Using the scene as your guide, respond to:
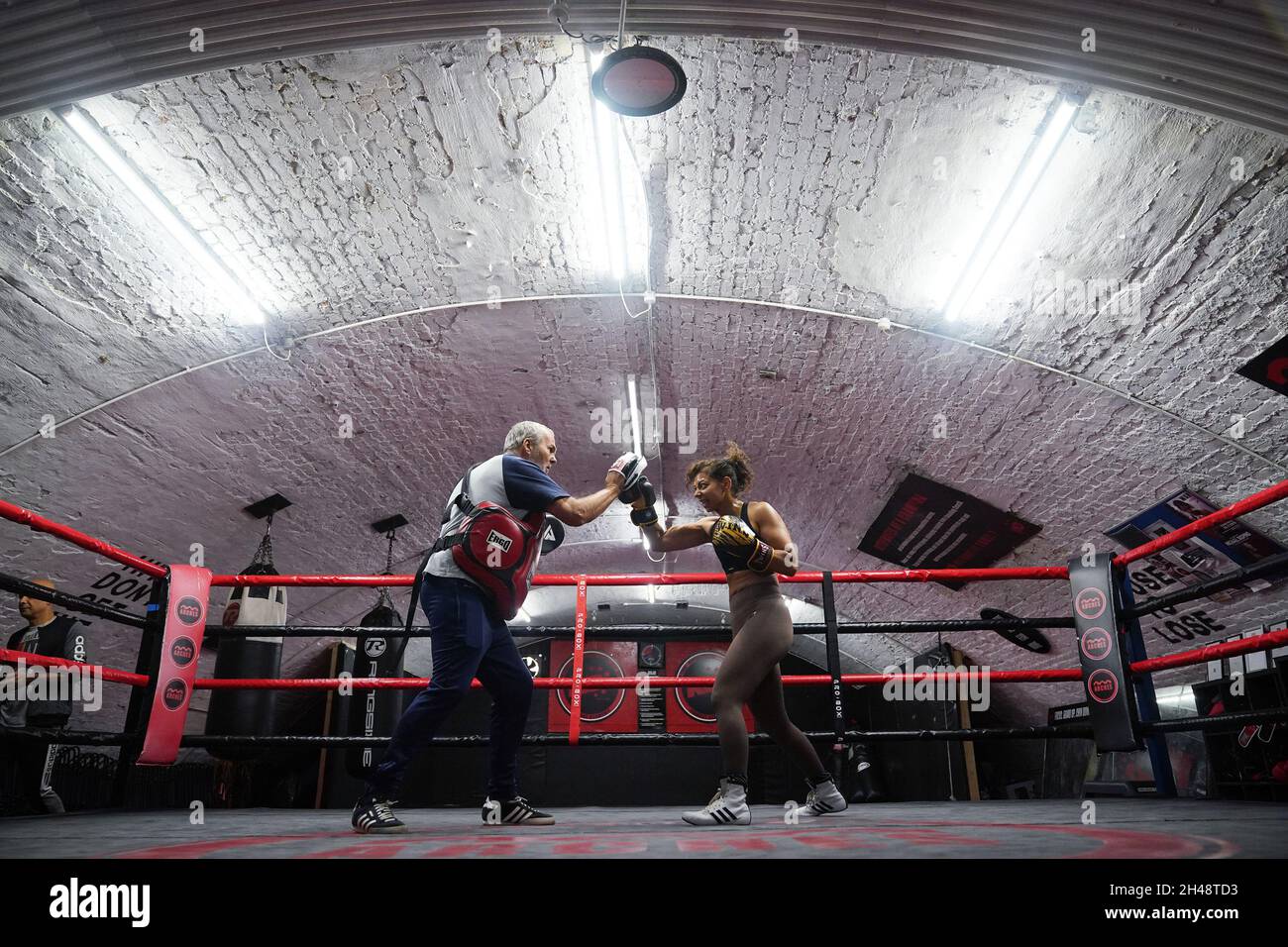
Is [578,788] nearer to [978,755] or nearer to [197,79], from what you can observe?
[978,755]

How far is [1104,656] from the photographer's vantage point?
2.91m

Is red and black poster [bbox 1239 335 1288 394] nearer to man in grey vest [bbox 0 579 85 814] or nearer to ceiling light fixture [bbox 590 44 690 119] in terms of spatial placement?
ceiling light fixture [bbox 590 44 690 119]

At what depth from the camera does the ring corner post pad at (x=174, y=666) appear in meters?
3.00

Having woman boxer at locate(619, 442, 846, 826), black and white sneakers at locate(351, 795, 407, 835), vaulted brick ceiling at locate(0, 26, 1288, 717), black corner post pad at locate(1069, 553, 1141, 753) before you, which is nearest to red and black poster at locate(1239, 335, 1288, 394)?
vaulted brick ceiling at locate(0, 26, 1288, 717)

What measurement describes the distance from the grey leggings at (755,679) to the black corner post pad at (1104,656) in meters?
1.20

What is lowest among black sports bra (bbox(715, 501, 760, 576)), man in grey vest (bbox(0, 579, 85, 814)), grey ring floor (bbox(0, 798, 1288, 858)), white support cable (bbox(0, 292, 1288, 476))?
grey ring floor (bbox(0, 798, 1288, 858))

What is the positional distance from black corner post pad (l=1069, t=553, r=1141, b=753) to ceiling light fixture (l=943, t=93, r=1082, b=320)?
2.22 meters

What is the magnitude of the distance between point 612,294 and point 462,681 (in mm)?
3632

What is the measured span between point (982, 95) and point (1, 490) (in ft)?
22.1

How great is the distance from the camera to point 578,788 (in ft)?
28.8

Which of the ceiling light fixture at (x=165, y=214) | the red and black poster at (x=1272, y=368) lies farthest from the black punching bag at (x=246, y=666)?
the red and black poster at (x=1272, y=368)

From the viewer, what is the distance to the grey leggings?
2324 mm
